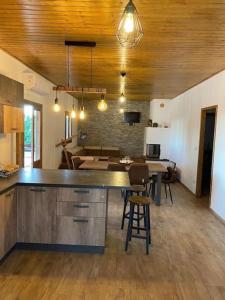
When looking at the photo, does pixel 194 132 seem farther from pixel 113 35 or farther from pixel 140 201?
pixel 113 35

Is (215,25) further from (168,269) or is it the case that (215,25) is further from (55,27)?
(168,269)

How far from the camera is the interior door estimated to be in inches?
225

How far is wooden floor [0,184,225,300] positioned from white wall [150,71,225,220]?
1.19 m

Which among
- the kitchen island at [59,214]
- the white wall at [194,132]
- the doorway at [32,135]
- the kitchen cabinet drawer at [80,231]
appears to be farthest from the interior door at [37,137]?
the white wall at [194,132]

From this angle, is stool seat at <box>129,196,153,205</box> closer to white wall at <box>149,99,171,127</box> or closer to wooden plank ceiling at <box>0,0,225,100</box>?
wooden plank ceiling at <box>0,0,225,100</box>

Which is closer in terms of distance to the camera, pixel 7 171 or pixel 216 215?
pixel 7 171

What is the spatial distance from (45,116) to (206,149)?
4.31 m

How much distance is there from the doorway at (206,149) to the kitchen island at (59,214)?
3338mm

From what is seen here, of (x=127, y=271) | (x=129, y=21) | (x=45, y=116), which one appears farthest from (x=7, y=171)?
(x=45, y=116)

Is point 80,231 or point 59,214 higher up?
point 59,214

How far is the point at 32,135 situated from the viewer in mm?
5582

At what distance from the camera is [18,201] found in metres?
3.11

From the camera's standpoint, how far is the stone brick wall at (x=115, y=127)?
10.8 m

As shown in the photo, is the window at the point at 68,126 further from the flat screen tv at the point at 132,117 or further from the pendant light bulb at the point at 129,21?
the pendant light bulb at the point at 129,21
